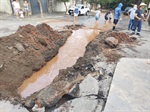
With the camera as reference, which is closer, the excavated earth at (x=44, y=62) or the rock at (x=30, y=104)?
the rock at (x=30, y=104)

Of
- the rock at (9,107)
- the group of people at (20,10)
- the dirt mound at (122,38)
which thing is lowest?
the rock at (9,107)

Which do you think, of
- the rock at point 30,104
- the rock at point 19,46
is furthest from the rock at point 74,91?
the rock at point 19,46

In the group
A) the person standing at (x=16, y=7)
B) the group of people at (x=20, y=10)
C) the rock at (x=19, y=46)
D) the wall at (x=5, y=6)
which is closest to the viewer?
the rock at (x=19, y=46)

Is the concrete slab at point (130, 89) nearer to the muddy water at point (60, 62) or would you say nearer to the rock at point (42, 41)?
the muddy water at point (60, 62)

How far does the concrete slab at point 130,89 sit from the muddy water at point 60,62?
9.65ft

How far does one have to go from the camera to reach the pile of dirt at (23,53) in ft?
19.2

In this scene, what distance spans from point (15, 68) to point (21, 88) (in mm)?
907

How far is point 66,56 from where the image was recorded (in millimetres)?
8500

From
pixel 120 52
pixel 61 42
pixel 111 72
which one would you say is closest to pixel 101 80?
pixel 111 72

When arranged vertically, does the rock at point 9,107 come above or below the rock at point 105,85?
below

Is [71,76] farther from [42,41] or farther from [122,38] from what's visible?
[122,38]

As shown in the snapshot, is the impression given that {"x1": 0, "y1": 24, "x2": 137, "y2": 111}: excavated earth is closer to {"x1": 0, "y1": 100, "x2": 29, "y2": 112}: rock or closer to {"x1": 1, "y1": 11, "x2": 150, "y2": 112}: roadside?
{"x1": 1, "y1": 11, "x2": 150, "y2": 112}: roadside

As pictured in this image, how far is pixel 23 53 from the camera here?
284 inches

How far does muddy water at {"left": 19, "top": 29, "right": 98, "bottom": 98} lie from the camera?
6.11 metres
